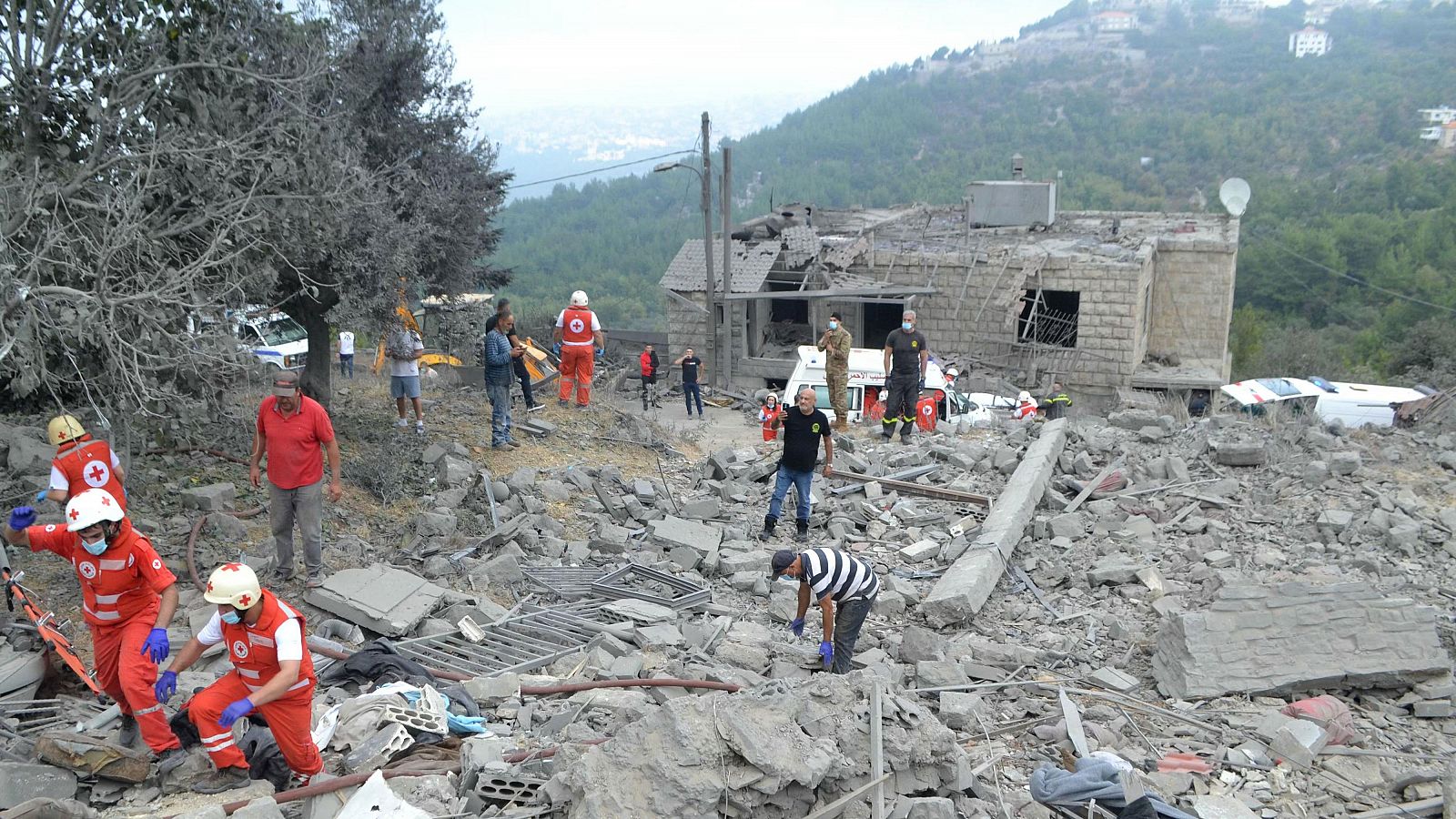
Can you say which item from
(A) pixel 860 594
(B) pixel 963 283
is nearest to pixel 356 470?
(A) pixel 860 594

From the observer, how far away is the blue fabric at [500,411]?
459 inches

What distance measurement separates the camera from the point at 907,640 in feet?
24.3

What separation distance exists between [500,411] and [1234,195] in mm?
24526

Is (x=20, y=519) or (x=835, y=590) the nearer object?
(x=20, y=519)

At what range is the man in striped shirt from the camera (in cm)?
672

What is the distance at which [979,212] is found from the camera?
3062 centimetres

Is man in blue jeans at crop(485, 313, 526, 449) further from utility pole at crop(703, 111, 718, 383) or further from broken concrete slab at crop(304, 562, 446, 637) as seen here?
utility pole at crop(703, 111, 718, 383)

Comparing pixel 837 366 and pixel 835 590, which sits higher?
pixel 837 366

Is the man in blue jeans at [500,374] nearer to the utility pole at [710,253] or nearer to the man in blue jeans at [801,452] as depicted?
the man in blue jeans at [801,452]

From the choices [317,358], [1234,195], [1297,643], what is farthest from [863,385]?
[1234,195]

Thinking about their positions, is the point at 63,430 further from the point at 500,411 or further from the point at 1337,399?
the point at 1337,399

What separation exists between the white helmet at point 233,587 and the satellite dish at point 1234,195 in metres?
29.2

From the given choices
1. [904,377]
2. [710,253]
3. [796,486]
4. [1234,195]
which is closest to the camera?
[796,486]

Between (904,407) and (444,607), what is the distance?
7.48m
